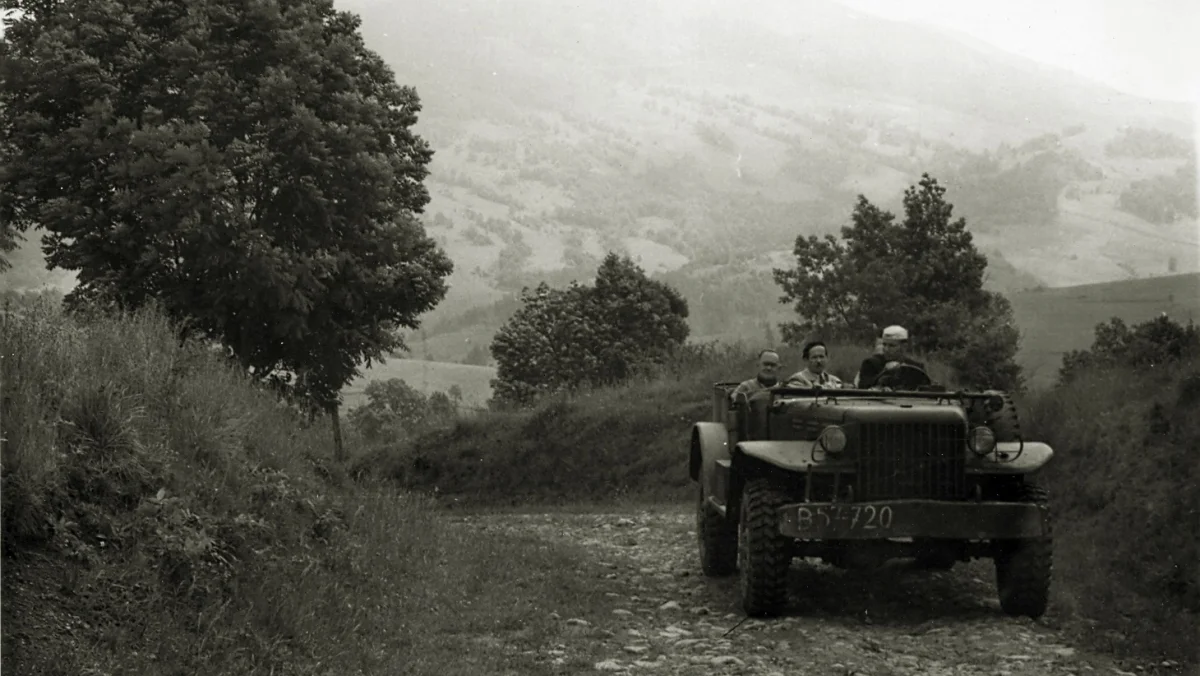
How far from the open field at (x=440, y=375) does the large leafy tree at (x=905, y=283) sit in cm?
3636

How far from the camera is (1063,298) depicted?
69.7 meters

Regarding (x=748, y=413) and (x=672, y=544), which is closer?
(x=748, y=413)

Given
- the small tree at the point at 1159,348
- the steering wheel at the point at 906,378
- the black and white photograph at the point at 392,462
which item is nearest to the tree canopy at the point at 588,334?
the black and white photograph at the point at 392,462

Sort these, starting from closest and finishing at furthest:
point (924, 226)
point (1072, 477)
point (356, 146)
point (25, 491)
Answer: point (25, 491) → point (1072, 477) → point (356, 146) → point (924, 226)

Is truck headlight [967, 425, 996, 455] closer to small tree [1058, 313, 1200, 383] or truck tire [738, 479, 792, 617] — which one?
truck tire [738, 479, 792, 617]

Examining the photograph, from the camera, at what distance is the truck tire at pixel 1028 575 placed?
10.7m

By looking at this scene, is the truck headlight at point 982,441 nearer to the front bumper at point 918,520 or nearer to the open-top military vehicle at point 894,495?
the open-top military vehicle at point 894,495

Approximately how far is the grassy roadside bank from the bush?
441 centimetres

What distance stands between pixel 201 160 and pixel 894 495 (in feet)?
49.4

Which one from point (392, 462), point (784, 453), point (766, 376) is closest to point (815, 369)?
point (766, 376)

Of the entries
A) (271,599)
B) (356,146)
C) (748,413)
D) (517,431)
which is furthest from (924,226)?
(271,599)

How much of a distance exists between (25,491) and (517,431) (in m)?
23.7

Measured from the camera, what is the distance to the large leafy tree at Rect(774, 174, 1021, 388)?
43250mm

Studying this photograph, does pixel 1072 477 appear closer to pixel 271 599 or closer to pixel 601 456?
pixel 271 599
